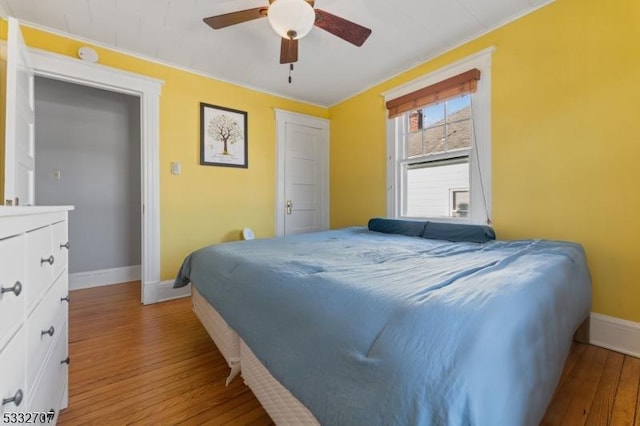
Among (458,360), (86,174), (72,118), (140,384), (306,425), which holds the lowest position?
(140,384)

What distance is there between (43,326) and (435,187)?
296cm

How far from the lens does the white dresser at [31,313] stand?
61cm

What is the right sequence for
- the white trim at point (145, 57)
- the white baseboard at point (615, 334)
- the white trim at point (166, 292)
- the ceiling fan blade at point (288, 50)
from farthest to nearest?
the white trim at point (166, 292), the white trim at point (145, 57), the ceiling fan blade at point (288, 50), the white baseboard at point (615, 334)

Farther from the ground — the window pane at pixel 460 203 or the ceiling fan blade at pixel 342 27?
the ceiling fan blade at pixel 342 27

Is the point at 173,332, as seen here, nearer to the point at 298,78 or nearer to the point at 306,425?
the point at 306,425

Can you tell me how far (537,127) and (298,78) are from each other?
2.41 meters

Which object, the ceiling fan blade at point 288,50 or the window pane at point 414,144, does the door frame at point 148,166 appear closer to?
the ceiling fan blade at point 288,50

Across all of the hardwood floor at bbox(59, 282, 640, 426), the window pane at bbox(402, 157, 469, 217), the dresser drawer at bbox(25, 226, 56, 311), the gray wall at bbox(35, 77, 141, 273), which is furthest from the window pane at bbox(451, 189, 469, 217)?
the gray wall at bbox(35, 77, 141, 273)

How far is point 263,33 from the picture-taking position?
240 centimetres

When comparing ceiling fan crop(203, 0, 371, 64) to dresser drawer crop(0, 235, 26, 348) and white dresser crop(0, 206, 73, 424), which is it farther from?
dresser drawer crop(0, 235, 26, 348)

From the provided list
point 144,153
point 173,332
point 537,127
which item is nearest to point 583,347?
point 537,127

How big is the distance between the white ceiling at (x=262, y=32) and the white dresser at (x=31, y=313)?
6.16ft

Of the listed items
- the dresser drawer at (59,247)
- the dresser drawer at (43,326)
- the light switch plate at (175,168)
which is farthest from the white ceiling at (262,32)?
the dresser drawer at (43,326)

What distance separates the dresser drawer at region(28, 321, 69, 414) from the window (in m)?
2.83
